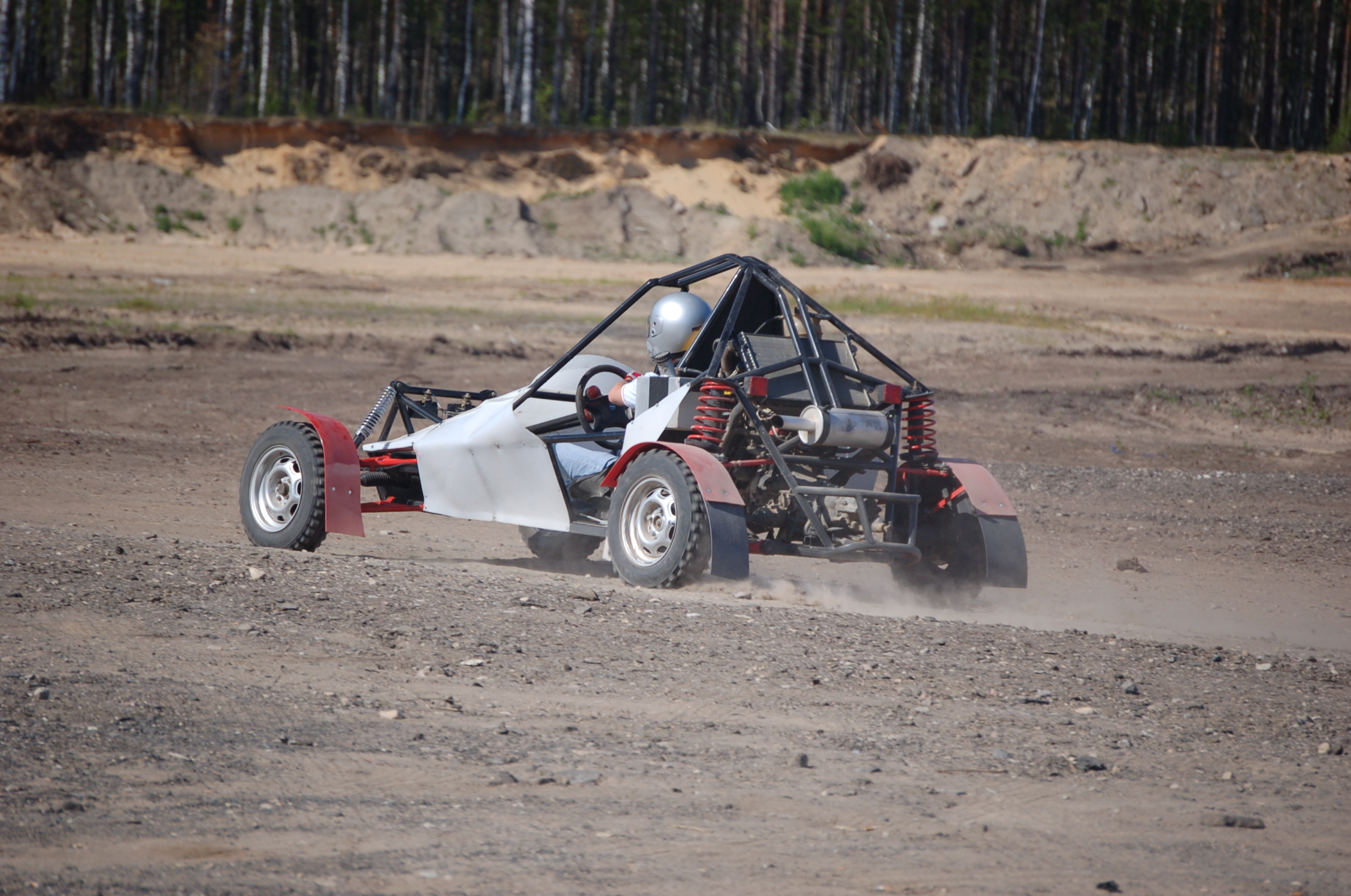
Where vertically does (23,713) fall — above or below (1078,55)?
below

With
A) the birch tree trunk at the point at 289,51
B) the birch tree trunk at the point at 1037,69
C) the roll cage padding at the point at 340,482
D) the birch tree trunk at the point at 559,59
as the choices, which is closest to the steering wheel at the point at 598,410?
the roll cage padding at the point at 340,482

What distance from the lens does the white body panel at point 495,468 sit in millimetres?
7387

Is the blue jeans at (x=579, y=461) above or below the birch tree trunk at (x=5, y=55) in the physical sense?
below

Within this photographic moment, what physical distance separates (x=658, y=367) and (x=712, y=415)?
95cm

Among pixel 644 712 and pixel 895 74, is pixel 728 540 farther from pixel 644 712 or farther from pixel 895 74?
pixel 895 74

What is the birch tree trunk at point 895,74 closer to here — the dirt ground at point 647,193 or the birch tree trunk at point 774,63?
the birch tree trunk at point 774,63

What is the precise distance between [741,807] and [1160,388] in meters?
17.0

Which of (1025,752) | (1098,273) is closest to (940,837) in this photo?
(1025,752)

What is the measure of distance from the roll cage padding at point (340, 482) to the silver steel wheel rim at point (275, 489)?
0.28 metres

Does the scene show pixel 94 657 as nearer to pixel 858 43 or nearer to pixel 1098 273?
pixel 1098 273

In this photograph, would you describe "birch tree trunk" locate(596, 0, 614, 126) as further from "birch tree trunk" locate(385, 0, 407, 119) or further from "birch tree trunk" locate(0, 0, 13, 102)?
"birch tree trunk" locate(0, 0, 13, 102)

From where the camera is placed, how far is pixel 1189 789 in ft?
13.2

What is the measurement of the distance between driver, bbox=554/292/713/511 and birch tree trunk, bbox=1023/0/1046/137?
43.3 m

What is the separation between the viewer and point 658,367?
7.61 m
